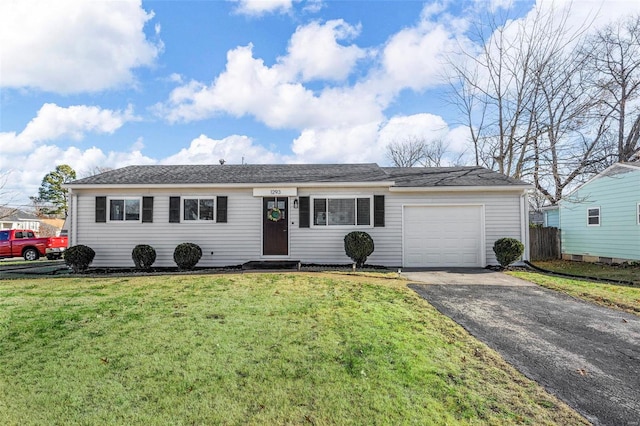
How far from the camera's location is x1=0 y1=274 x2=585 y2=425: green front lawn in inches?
99.0

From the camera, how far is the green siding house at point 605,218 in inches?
469

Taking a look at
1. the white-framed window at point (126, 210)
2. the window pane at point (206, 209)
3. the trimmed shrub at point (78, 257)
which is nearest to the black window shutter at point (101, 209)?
the white-framed window at point (126, 210)

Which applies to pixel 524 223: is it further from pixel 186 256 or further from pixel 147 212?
pixel 147 212

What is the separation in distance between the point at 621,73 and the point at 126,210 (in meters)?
26.2

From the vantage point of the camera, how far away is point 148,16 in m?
9.82

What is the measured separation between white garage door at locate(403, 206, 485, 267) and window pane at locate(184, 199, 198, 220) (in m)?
6.80

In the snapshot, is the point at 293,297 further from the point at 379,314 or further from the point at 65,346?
the point at 65,346

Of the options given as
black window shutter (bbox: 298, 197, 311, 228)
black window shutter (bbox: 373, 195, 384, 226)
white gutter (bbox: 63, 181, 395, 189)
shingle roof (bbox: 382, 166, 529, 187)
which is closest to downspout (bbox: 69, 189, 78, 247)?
white gutter (bbox: 63, 181, 395, 189)

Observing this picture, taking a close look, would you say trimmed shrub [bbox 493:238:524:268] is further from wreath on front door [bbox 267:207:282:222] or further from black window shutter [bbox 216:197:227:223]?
black window shutter [bbox 216:197:227:223]

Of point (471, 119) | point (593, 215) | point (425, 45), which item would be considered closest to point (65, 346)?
point (425, 45)

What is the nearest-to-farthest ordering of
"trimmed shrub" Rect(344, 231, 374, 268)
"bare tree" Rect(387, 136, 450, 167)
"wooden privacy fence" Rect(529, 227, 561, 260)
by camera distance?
"trimmed shrub" Rect(344, 231, 374, 268) → "wooden privacy fence" Rect(529, 227, 561, 260) → "bare tree" Rect(387, 136, 450, 167)

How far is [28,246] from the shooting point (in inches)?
659

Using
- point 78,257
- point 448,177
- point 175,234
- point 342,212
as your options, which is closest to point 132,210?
point 175,234

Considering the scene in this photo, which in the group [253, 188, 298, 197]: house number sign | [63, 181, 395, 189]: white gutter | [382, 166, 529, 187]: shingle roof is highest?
[382, 166, 529, 187]: shingle roof
